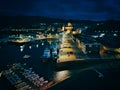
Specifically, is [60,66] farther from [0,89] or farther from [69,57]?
[0,89]

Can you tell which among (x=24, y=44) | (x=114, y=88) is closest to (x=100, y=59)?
(x=114, y=88)

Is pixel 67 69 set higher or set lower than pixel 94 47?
lower

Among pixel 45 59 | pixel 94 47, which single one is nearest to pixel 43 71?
pixel 45 59

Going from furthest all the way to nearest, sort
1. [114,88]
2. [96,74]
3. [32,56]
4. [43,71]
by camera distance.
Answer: [32,56] → [43,71] → [96,74] → [114,88]

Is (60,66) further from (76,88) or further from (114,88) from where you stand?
(114,88)

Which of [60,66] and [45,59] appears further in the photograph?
[45,59]

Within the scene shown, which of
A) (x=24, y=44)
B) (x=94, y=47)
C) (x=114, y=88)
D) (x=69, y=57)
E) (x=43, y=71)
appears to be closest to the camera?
(x=114, y=88)
